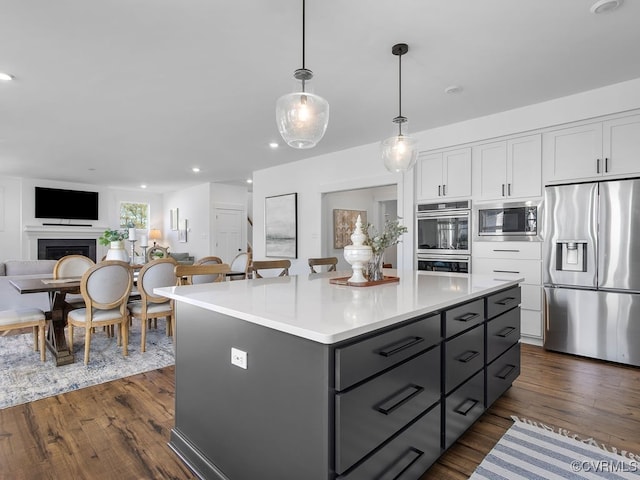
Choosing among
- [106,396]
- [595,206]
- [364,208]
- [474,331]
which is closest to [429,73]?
[595,206]

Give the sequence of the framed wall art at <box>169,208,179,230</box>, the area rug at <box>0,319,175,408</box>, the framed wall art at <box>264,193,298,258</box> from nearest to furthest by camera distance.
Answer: the area rug at <box>0,319,175,408</box>
the framed wall art at <box>264,193,298,258</box>
the framed wall art at <box>169,208,179,230</box>

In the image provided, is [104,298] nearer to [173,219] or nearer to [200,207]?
[200,207]

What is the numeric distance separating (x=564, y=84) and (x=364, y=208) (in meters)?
4.68

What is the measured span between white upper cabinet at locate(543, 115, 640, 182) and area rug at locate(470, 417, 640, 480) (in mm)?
2496

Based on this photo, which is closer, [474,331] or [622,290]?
[474,331]

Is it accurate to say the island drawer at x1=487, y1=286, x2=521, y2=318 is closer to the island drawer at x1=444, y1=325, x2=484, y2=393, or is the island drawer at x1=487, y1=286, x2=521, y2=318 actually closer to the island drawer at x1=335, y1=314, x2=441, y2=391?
the island drawer at x1=444, y1=325, x2=484, y2=393

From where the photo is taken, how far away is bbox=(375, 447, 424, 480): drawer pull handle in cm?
135

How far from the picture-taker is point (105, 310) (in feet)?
11.5

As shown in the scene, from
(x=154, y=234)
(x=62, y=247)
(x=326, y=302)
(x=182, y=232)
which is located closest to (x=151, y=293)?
(x=326, y=302)

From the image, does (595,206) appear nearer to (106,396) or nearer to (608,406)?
(608,406)

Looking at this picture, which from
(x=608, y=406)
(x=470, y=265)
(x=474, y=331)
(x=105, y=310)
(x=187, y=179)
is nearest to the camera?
(x=474, y=331)

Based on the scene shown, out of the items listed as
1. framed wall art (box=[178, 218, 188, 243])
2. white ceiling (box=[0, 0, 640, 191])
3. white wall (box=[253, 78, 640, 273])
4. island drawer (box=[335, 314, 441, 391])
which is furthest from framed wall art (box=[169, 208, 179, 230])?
island drawer (box=[335, 314, 441, 391])

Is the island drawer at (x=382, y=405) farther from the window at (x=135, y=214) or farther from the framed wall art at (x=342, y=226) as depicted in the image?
the window at (x=135, y=214)

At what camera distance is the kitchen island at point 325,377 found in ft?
3.87
